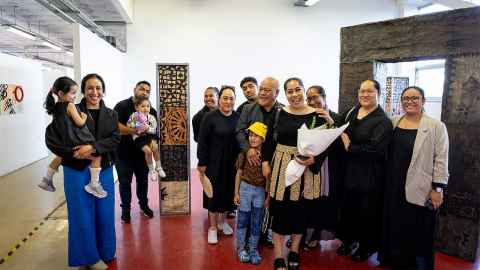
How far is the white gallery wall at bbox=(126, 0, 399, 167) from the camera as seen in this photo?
6727 mm

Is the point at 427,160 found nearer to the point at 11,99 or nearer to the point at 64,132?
the point at 64,132

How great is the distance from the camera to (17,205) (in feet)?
14.5

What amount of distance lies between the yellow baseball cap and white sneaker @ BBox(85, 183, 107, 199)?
1.23 metres

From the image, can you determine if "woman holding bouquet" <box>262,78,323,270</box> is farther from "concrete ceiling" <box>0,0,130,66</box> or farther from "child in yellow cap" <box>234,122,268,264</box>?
"concrete ceiling" <box>0,0,130,66</box>

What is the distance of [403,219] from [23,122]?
7254 mm

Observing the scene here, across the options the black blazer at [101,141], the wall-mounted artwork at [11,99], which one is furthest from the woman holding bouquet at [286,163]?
the wall-mounted artwork at [11,99]

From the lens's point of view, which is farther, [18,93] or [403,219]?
[18,93]

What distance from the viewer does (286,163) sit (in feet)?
8.02

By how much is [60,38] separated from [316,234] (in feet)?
29.0

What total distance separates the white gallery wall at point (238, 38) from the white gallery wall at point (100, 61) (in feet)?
1.72

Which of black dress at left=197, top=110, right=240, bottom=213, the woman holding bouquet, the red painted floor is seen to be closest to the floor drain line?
the red painted floor

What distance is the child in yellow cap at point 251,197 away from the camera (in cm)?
265

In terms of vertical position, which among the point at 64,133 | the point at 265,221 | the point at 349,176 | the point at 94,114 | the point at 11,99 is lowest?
the point at 265,221

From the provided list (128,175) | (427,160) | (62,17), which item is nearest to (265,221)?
(427,160)
